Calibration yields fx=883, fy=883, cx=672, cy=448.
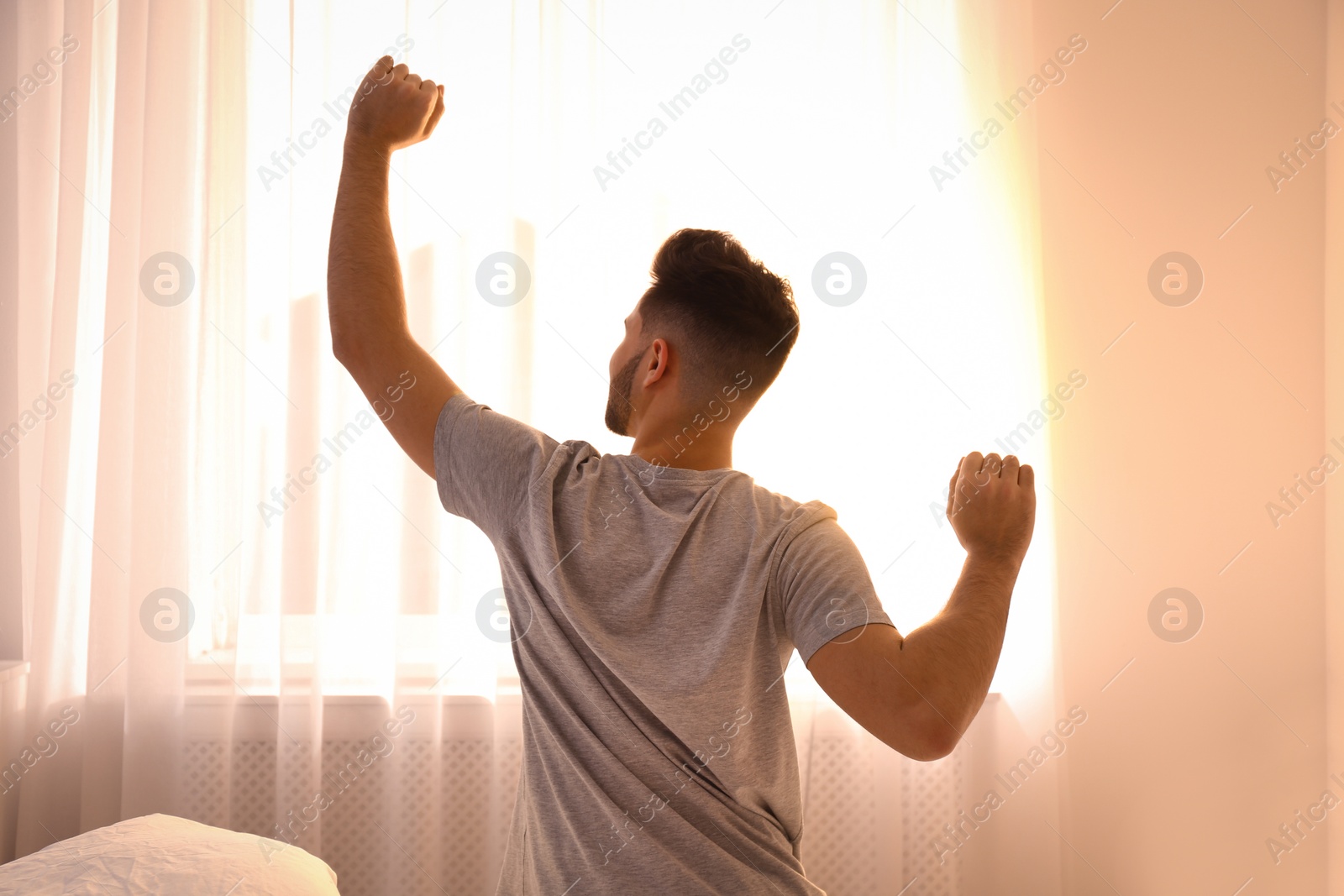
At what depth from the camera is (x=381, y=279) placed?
2.84 ft

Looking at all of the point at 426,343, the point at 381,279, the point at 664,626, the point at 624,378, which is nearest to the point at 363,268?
the point at 381,279

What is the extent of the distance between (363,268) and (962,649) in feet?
2.13

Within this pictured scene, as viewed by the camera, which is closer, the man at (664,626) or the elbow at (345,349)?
the man at (664,626)

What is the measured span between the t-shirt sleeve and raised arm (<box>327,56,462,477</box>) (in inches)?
13.7

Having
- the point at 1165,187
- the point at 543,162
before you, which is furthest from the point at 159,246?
the point at 1165,187

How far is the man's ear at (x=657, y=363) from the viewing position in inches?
36.9

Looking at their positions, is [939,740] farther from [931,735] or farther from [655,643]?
[655,643]

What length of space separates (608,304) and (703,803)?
1.48m

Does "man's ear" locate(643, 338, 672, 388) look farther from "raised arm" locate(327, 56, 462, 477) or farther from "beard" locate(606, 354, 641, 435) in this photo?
"raised arm" locate(327, 56, 462, 477)

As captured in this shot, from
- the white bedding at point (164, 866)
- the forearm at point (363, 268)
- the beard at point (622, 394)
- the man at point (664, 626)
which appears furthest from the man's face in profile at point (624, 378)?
the white bedding at point (164, 866)

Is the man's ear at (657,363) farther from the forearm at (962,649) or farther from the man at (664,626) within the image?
the forearm at (962,649)

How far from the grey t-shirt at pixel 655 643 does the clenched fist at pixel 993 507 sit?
0.11 meters

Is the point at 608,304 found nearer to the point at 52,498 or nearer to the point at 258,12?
the point at 258,12

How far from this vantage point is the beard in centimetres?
96
